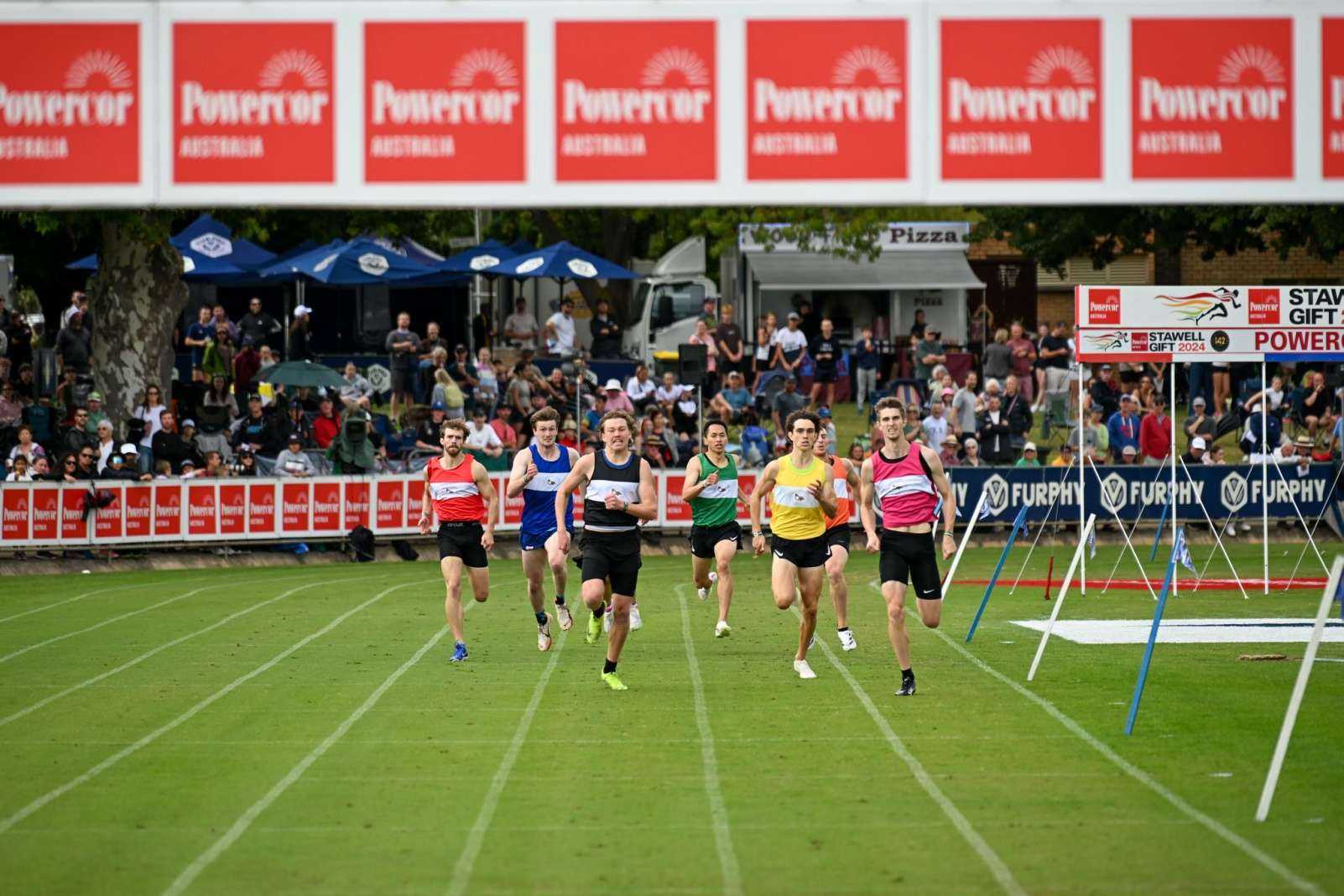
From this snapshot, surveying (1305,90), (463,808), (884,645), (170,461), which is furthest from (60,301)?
(1305,90)

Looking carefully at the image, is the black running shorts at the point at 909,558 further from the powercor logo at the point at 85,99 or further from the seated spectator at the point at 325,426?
the seated spectator at the point at 325,426

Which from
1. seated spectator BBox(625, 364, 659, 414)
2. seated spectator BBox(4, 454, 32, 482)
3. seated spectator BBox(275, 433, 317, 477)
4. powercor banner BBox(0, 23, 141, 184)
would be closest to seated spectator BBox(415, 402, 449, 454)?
seated spectator BBox(275, 433, 317, 477)

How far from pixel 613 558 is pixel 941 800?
4701 millimetres

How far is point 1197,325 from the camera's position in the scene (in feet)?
79.2

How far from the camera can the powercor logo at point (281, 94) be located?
31.7 ft

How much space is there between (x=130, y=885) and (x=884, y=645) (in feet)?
34.0

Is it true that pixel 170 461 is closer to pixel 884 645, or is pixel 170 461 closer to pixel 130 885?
pixel 884 645

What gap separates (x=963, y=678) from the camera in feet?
53.2

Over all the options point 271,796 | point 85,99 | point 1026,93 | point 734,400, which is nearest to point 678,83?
point 1026,93

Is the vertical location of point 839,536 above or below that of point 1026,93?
below

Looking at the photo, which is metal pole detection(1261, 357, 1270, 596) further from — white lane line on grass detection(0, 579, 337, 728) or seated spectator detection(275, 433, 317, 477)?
seated spectator detection(275, 433, 317, 477)

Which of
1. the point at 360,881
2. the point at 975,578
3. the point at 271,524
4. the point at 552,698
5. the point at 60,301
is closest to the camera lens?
the point at 360,881

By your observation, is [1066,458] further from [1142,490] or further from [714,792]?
[714,792]

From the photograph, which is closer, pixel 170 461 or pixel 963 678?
pixel 963 678
